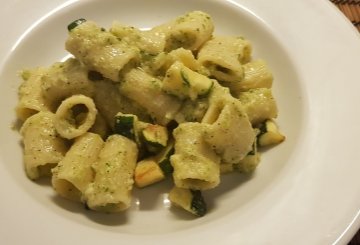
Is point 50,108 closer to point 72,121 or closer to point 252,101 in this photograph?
point 72,121

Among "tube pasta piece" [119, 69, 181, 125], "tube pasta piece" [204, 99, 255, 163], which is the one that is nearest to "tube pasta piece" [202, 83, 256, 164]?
"tube pasta piece" [204, 99, 255, 163]

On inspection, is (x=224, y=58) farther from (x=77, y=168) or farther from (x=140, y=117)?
(x=77, y=168)

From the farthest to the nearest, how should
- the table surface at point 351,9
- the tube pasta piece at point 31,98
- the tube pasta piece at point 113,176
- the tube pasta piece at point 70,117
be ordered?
the table surface at point 351,9, the tube pasta piece at point 31,98, the tube pasta piece at point 70,117, the tube pasta piece at point 113,176

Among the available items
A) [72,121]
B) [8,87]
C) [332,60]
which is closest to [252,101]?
[332,60]

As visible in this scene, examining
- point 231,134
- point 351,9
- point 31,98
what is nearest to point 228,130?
point 231,134

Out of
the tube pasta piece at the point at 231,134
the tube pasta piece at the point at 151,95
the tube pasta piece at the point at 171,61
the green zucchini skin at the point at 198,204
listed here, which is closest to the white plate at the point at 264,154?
the green zucchini skin at the point at 198,204

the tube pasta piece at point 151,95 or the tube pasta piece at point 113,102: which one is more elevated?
the tube pasta piece at point 151,95

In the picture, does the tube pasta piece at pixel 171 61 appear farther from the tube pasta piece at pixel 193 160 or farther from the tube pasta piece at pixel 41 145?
the tube pasta piece at pixel 41 145

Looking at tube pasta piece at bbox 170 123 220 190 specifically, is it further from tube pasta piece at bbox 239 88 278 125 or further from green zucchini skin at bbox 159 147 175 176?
tube pasta piece at bbox 239 88 278 125
